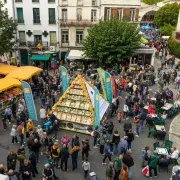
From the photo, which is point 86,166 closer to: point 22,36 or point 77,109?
point 77,109

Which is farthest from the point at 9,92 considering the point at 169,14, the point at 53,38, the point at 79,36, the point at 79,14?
the point at 169,14

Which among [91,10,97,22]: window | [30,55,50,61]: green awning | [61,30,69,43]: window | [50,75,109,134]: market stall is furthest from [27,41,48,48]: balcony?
[50,75,109,134]: market stall

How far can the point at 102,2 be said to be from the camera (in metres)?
31.1

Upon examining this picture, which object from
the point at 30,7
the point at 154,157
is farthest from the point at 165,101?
the point at 30,7

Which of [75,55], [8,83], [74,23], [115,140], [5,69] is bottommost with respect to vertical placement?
[115,140]

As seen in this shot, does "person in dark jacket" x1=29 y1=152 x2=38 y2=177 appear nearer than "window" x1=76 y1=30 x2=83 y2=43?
Yes

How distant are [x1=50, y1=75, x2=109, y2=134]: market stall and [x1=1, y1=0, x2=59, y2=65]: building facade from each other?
17.3 metres

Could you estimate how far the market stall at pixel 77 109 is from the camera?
53.7 ft

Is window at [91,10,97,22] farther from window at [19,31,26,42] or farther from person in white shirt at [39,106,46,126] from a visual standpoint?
person in white shirt at [39,106,46,126]

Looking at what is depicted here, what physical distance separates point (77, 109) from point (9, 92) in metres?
7.71

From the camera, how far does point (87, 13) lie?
31.5m

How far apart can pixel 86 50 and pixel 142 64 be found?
7696mm

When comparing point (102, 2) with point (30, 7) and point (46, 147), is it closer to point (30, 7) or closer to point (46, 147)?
point (30, 7)

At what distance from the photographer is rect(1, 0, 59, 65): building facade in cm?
3153
